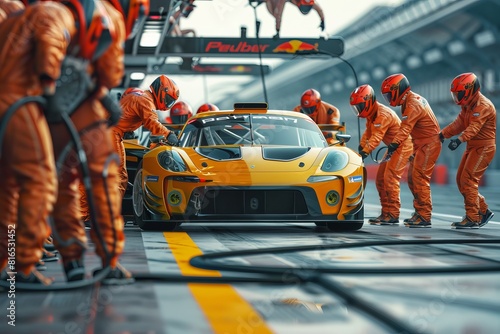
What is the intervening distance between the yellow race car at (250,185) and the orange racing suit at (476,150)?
90.1 inches

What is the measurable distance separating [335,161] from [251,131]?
1277 millimetres

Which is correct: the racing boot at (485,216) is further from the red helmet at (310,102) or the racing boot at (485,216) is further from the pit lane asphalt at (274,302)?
the pit lane asphalt at (274,302)

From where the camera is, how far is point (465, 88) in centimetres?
1277

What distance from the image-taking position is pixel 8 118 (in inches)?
207

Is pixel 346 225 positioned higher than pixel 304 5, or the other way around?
pixel 304 5

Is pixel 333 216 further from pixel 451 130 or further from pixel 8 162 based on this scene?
pixel 8 162

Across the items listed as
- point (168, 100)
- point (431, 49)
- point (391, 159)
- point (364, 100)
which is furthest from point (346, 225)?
point (431, 49)

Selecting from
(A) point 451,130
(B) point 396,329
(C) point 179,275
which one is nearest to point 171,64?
(A) point 451,130

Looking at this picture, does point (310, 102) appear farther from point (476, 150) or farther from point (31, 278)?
point (31, 278)

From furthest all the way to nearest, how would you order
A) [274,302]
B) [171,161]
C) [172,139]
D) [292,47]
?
[292,47] → [172,139] → [171,161] → [274,302]

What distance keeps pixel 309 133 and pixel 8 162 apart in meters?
6.47

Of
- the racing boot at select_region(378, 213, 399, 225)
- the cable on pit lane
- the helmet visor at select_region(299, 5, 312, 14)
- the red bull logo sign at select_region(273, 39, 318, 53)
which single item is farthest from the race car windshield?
the red bull logo sign at select_region(273, 39, 318, 53)

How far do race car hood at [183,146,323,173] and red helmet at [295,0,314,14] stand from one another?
8.56 meters

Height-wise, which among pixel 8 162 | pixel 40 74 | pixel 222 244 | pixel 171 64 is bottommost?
pixel 222 244
